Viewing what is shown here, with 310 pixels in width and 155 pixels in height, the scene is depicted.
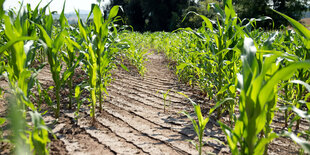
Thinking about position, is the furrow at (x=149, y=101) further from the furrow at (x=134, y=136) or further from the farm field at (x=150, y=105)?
the furrow at (x=134, y=136)

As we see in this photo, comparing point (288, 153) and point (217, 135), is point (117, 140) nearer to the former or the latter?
point (217, 135)

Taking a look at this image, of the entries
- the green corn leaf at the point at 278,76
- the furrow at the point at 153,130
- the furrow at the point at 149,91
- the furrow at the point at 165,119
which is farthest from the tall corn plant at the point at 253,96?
the furrow at the point at 149,91

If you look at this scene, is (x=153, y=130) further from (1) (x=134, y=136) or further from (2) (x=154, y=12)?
(2) (x=154, y=12)

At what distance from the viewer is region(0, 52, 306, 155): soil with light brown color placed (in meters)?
1.73

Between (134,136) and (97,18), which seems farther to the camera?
(97,18)

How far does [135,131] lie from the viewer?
203 cm

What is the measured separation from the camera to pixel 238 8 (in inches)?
1108

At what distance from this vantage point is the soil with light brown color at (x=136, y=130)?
173 cm

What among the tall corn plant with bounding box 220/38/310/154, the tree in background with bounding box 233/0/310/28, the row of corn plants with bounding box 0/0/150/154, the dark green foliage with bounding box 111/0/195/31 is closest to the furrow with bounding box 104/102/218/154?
the row of corn plants with bounding box 0/0/150/154

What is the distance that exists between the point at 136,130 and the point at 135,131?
0.9 inches

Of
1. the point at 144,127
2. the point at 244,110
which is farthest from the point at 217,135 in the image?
the point at 244,110

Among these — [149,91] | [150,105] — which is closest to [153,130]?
[150,105]

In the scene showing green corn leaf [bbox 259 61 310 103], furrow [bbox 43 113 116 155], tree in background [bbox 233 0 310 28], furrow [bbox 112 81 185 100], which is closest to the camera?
green corn leaf [bbox 259 61 310 103]

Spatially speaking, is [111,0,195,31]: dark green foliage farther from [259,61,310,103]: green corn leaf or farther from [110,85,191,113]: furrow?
[259,61,310,103]: green corn leaf
